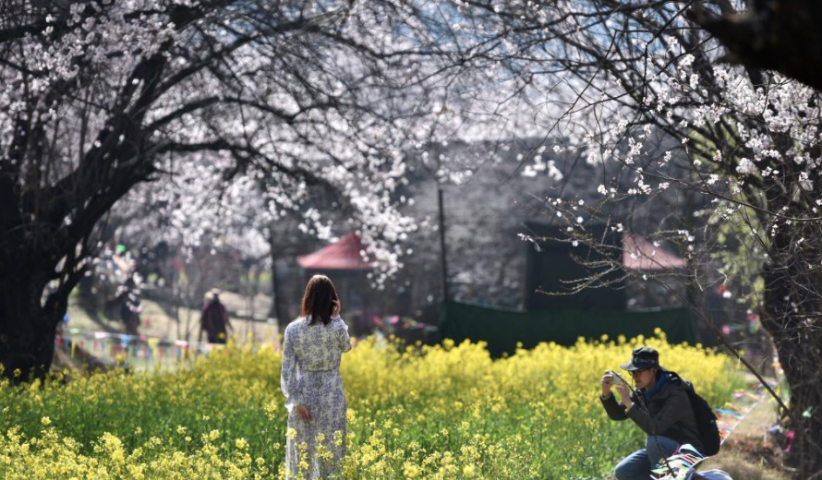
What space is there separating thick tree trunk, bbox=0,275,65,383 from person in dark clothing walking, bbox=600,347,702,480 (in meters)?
A: 6.89

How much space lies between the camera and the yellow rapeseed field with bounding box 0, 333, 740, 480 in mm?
5598

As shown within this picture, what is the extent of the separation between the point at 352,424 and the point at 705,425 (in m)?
2.42

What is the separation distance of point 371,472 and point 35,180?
6.39 metres

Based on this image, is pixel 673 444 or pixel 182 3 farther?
pixel 182 3

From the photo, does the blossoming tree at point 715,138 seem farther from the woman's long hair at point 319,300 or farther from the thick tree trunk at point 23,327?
the thick tree trunk at point 23,327

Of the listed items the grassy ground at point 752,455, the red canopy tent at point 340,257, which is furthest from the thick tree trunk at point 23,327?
the red canopy tent at point 340,257

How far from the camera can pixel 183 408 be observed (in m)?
8.75

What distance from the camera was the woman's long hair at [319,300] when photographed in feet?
21.3

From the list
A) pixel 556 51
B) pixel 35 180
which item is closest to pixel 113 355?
pixel 35 180

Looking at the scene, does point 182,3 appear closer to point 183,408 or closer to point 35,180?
point 35,180

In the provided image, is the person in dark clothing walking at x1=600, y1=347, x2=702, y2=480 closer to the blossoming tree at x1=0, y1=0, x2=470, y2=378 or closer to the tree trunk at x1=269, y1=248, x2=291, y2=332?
the blossoming tree at x1=0, y1=0, x2=470, y2=378

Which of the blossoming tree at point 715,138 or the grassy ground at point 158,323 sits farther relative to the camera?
the grassy ground at point 158,323

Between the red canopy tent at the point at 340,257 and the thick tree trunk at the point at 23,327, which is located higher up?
the red canopy tent at the point at 340,257

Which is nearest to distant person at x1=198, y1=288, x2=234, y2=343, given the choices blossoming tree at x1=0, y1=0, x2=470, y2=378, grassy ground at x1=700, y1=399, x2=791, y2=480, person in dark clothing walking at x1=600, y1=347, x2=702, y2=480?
blossoming tree at x1=0, y1=0, x2=470, y2=378
